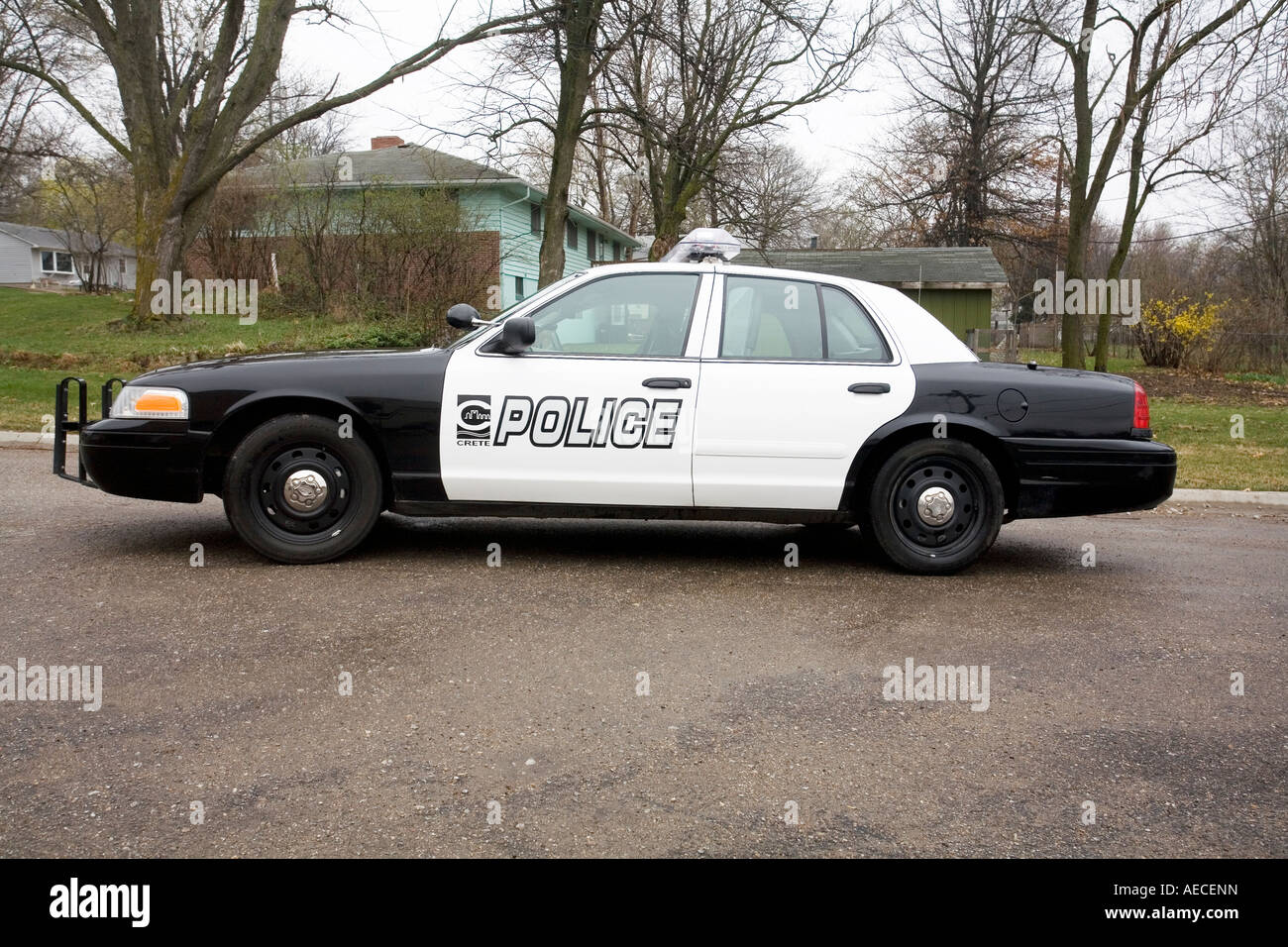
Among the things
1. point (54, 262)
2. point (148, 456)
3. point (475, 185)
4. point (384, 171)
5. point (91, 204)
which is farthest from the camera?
point (54, 262)

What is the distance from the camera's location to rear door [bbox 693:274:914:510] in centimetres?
561

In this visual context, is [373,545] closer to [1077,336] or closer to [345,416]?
[345,416]

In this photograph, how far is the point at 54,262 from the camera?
225ft

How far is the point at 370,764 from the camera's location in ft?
10.2

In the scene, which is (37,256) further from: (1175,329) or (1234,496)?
(1234,496)

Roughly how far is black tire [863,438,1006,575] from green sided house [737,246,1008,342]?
75.5 feet

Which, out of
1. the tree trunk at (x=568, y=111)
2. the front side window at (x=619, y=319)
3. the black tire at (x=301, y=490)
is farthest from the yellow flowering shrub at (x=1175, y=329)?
the black tire at (x=301, y=490)

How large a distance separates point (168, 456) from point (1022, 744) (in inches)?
172

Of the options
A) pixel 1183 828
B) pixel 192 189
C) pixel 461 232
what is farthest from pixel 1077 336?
pixel 1183 828

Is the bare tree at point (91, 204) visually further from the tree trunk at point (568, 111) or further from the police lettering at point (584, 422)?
the police lettering at point (584, 422)

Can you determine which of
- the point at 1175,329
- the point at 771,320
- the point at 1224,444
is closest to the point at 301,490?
the point at 771,320

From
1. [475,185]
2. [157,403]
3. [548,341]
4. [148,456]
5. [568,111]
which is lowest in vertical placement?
[148,456]

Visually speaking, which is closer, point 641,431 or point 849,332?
point 641,431

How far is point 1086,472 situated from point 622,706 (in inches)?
130
